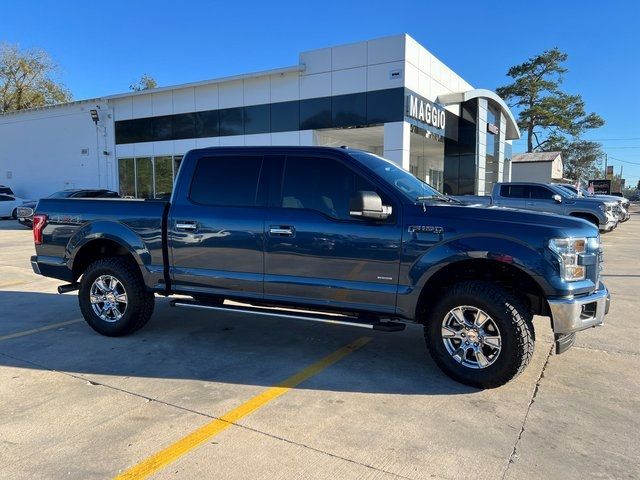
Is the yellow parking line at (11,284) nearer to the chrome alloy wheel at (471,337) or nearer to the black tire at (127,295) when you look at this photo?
the black tire at (127,295)

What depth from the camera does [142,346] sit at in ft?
17.3

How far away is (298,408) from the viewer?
377cm

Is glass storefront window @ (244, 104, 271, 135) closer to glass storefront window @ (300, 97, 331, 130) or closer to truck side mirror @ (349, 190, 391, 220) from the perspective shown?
glass storefront window @ (300, 97, 331, 130)

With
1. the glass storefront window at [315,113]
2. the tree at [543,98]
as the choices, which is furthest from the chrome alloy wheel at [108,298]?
the tree at [543,98]

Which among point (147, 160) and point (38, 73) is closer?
point (147, 160)

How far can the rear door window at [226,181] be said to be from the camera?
199 inches

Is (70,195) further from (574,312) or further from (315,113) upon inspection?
(574,312)

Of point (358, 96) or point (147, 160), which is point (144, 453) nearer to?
point (358, 96)

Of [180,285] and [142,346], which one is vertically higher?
[180,285]

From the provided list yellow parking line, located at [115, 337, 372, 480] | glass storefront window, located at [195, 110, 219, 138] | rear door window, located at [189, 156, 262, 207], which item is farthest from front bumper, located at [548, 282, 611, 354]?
glass storefront window, located at [195, 110, 219, 138]

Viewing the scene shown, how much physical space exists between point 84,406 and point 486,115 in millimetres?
27326

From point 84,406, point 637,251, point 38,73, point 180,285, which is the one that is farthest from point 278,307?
point 38,73

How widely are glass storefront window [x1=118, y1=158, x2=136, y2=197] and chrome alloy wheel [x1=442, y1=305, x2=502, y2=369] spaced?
80.9ft

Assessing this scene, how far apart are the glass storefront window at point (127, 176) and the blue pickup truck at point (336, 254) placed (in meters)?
21.7
